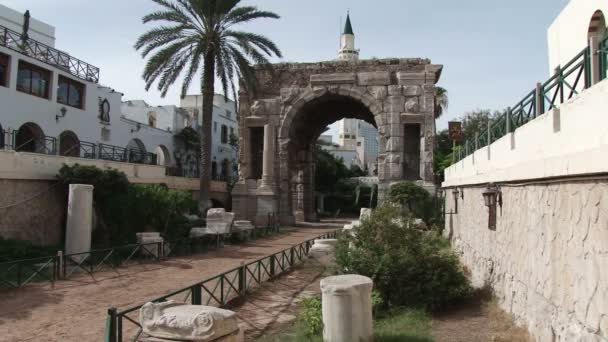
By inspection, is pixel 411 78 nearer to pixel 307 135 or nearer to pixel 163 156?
pixel 307 135

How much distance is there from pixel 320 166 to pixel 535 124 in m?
39.6

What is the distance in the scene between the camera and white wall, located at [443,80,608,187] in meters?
4.36

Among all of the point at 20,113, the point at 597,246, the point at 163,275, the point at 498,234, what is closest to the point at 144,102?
the point at 20,113

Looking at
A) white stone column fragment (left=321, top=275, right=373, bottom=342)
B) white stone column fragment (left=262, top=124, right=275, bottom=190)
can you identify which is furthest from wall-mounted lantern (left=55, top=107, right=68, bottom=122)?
white stone column fragment (left=321, top=275, right=373, bottom=342)

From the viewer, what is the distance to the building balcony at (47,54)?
22.8 m

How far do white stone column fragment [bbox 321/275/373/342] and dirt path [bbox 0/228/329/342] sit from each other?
137 inches

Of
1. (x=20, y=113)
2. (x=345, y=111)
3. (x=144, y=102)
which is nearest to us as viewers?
(x=20, y=113)

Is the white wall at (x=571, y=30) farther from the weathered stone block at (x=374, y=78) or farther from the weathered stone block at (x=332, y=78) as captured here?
the weathered stone block at (x=332, y=78)

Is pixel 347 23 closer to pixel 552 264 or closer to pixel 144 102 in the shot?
pixel 144 102

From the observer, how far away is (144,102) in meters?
41.4

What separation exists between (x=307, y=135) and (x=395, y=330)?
2305 centimetres

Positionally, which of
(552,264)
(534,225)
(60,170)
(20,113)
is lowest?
(552,264)

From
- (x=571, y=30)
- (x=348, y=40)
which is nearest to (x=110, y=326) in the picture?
(x=571, y=30)

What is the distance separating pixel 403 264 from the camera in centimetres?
854
